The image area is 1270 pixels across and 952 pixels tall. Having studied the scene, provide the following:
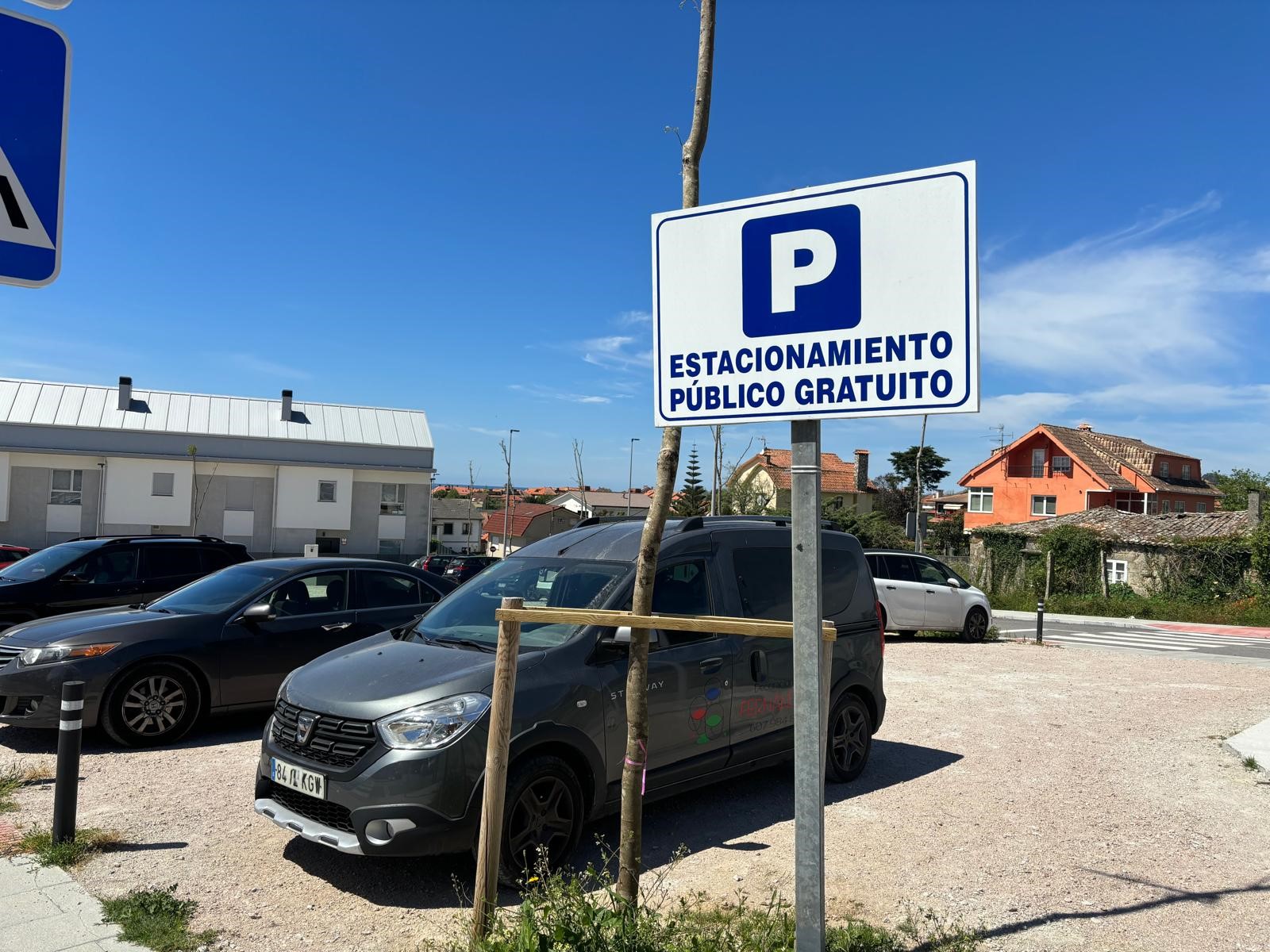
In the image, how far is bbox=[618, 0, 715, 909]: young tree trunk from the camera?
3785mm

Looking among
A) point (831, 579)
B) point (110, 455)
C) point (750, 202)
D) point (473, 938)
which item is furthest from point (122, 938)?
point (110, 455)

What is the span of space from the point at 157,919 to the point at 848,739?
15.3 ft

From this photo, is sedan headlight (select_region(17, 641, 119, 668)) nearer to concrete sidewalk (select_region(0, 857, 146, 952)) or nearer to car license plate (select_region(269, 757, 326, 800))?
concrete sidewalk (select_region(0, 857, 146, 952))

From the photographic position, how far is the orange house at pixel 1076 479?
5419 centimetres

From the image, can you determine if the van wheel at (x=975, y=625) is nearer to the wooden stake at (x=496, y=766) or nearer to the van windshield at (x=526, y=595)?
the van windshield at (x=526, y=595)

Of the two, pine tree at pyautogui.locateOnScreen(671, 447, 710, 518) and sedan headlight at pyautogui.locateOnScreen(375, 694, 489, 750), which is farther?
pine tree at pyautogui.locateOnScreen(671, 447, 710, 518)

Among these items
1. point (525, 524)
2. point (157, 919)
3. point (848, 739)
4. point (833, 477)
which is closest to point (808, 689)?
point (157, 919)

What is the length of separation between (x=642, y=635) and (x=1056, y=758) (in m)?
5.68

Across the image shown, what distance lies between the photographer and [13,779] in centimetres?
665

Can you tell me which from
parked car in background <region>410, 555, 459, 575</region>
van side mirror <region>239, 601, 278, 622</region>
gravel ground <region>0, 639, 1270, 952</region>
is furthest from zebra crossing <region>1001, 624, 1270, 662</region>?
parked car in background <region>410, 555, 459, 575</region>

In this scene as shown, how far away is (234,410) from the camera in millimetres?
43000

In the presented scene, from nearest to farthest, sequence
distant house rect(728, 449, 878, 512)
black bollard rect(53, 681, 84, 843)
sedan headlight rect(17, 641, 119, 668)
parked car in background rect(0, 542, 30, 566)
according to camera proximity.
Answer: black bollard rect(53, 681, 84, 843) < sedan headlight rect(17, 641, 119, 668) < parked car in background rect(0, 542, 30, 566) < distant house rect(728, 449, 878, 512)

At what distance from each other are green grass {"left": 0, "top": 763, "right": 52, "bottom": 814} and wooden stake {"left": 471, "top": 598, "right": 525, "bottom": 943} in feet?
13.1

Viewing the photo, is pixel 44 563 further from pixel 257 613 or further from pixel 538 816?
pixel 538 816
